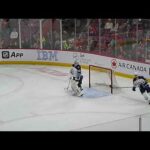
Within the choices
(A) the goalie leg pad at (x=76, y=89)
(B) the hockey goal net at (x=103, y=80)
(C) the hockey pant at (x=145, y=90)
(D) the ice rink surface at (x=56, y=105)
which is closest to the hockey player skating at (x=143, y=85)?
(C) the hockey pant at (x=145, y=90)

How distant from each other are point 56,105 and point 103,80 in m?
2.60

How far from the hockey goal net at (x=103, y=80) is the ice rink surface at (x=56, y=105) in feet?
0.93

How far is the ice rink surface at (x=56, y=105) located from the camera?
8734mm

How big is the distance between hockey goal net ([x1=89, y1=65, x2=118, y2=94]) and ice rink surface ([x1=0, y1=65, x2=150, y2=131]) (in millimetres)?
282

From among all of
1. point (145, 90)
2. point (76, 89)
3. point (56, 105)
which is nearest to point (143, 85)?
point (145, 90)

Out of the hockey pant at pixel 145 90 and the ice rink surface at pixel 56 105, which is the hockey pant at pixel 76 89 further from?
the hockey pant at pixel 145 90

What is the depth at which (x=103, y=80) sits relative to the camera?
41.2 feet

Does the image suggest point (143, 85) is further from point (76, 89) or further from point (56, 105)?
point (56, 105)

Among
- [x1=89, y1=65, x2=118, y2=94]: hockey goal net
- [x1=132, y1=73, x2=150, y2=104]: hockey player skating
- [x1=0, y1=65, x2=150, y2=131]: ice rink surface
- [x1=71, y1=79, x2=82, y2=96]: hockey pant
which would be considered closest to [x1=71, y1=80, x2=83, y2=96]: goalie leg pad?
[x1=71, y1=79, x2=82, y2=96]: hockey pant

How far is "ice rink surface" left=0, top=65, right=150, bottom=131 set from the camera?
28.7 feet

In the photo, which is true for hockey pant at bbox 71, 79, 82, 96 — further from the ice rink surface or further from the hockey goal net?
the hockey goal net

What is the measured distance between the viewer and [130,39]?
14.4 meters

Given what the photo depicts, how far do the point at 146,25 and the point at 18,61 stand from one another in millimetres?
6738
